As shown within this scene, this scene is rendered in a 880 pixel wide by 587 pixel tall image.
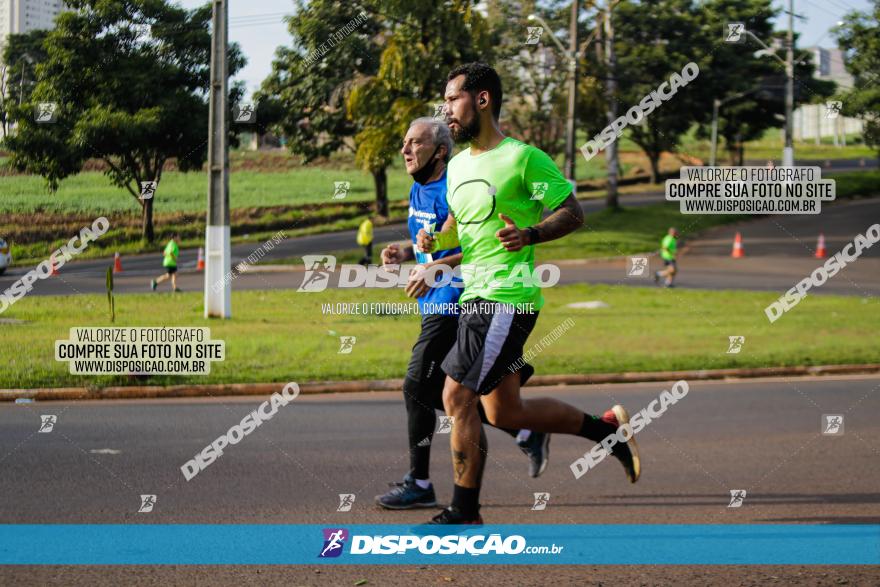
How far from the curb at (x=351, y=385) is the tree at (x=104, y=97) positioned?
201cm

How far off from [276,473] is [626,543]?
2.44m

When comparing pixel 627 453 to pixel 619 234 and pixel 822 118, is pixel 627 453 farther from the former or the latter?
pixel 822 118

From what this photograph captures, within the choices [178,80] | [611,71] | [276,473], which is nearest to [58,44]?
[178,80]

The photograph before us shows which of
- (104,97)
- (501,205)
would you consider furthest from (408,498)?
(104,97)

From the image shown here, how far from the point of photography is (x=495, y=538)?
512 cm

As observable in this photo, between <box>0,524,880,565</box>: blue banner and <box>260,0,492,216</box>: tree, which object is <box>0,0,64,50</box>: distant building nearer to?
<box>0,524,880,565</box>: blue banner

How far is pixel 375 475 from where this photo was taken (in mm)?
6723

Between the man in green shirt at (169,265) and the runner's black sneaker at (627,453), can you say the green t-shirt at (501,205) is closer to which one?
the runner's black sneaker at (627,453)

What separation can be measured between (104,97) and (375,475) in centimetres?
598

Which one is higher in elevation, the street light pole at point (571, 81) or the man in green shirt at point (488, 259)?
the street light pole at point (571, 81)

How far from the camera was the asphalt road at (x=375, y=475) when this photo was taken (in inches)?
184

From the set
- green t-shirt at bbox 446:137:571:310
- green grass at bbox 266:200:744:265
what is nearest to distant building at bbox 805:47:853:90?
green grass at bbox 266:200:744:265

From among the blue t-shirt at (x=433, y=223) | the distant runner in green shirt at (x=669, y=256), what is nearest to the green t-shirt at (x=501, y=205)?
the blue t-shirt at (x=433, y=223)

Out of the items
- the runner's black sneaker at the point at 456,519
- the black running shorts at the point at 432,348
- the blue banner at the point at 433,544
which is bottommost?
the blue banner at the point at 433,544
